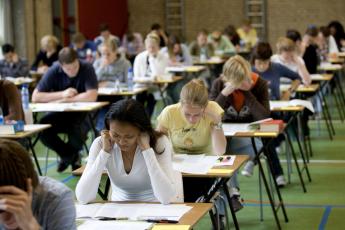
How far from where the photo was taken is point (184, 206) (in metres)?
3.79

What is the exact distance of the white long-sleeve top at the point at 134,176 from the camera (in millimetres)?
3967

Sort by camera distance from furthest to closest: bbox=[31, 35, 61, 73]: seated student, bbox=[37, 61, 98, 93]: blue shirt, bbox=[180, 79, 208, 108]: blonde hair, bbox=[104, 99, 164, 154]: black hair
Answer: bbox=[31, 35, 61, 73]: seated student → bbox=[37, 61, 98, 93]: blue shirt → bbox=[180, 79, 208, 108]: blonde hair → bbox=[104, 99, 164, 154]: black hair

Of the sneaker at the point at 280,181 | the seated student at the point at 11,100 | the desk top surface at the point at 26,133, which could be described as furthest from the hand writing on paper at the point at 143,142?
the sneaker at the point at 280,181

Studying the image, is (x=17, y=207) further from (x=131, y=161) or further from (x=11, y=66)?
(x=11, y=66)

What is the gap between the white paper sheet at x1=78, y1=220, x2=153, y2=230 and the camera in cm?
341

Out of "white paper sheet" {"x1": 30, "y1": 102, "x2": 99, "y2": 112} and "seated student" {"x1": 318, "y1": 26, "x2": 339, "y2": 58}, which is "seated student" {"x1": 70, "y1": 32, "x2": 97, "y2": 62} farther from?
"white paper sheet" {"x1": 30, "y1": 102, "x2": 99, "y2": 112}

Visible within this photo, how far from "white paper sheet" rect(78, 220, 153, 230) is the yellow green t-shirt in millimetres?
1772

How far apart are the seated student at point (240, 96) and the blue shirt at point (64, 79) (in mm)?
1987

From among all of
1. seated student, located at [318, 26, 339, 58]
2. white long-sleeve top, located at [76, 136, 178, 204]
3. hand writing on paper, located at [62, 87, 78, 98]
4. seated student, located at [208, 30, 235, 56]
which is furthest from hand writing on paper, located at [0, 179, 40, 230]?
seated student, located at [208, 30, 235, 56]

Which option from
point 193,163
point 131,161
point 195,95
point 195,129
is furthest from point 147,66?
point 131,161

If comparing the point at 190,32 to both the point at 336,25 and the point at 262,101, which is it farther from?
the point at 262,101

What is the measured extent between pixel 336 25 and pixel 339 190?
391 inches

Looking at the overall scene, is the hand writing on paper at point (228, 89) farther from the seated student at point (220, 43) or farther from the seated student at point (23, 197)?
the seated student at point (220, 43)

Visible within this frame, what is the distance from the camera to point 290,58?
8.94 meters
